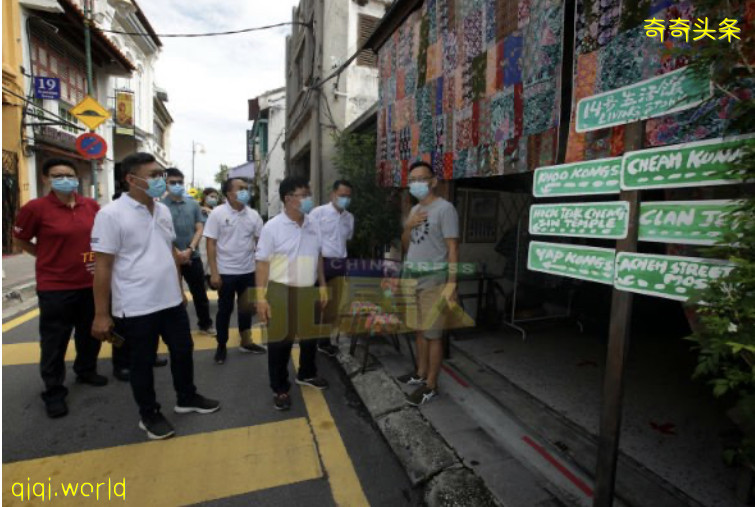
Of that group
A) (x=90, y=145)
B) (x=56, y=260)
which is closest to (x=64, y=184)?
(x=56, y=260)

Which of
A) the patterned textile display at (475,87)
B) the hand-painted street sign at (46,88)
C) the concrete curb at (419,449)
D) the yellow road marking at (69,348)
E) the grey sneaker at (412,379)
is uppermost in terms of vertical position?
the hand-painted street sign at (46,88)

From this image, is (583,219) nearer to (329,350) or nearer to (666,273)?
(666,273)

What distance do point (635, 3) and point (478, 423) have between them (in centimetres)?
292

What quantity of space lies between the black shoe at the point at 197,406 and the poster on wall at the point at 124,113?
59.8 feet

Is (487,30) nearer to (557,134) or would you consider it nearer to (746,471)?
(557,134)

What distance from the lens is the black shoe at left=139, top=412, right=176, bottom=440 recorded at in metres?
2.86

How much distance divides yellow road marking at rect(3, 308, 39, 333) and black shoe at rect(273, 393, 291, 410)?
432cm

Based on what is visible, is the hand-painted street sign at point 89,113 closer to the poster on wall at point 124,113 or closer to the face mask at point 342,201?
the face mask at point 342,201

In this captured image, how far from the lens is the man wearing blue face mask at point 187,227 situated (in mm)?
4695

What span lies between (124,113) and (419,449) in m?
19.9

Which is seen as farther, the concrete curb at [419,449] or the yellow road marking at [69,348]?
the yellow road marking at [69,348]

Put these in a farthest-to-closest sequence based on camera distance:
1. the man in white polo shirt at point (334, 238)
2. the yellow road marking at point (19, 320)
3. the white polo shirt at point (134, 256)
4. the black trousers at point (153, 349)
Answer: the yellow road marking at point (19, 320) → the man in white polo shirt at point (334, 238) → the black trousers at point (153, 349) → the white polo shirt at point (134, 256)

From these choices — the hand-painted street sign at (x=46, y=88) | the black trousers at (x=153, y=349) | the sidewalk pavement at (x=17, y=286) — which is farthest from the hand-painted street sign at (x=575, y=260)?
the hand-painted street sign at (x=46, y=88)

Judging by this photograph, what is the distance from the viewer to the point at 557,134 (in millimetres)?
2699
